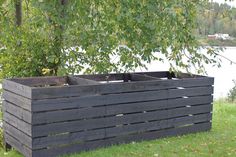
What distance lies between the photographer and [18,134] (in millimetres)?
4730

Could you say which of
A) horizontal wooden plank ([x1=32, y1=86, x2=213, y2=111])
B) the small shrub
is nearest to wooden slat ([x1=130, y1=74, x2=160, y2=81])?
horizontal wooden plank ([x1=32, y1=86, x2=213, y2=111])

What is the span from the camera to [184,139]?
5621 millimetres

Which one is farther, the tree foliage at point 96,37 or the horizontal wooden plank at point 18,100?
the tree foliage at point 96,37

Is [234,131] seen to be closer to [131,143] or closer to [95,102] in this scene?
[131,143]

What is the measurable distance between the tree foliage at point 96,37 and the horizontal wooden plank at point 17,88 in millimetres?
872

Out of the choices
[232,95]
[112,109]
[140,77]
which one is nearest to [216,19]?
[140,77]

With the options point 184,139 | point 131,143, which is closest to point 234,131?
point 184,139

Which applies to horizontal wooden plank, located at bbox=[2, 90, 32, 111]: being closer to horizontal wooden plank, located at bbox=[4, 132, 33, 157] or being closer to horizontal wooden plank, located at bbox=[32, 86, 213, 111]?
horizontal wooden plank, located at bbox=[32, 86, 213, 111]

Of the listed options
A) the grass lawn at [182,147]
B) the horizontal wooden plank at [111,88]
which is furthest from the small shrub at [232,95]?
the horizontal wooden plank at [111,88]

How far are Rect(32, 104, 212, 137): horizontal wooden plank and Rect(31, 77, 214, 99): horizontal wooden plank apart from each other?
1.10ft

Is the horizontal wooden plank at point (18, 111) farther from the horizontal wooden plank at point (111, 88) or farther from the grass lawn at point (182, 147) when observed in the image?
the grass lawn at point (182, 147)

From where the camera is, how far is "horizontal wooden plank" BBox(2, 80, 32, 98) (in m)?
4.38

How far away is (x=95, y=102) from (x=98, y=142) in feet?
1.72

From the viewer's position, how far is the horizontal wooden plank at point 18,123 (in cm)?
444
